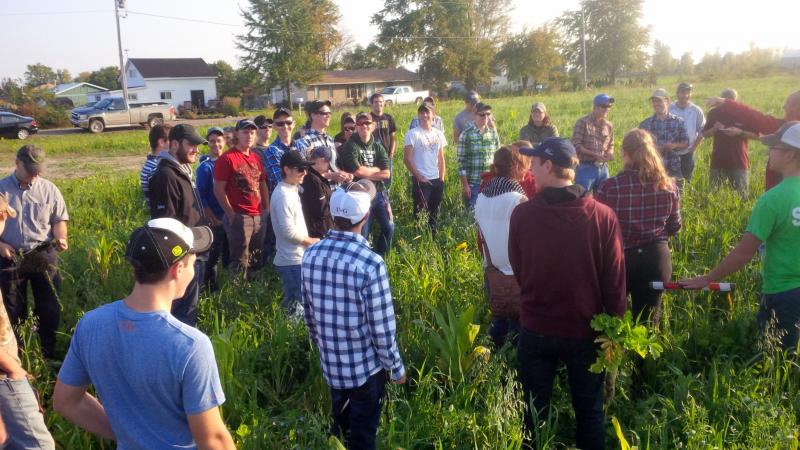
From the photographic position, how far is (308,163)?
4766 mm

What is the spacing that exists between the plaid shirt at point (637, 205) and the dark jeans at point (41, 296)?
13.8 feet

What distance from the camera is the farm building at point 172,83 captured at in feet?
184

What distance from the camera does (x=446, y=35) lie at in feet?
193

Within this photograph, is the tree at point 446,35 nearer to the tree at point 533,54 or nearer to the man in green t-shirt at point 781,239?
the tree at point 533,54

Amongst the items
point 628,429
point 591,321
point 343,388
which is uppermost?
point 591,321

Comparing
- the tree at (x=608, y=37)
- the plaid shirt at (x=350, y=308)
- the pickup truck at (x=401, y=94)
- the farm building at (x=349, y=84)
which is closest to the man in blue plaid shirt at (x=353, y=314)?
the plaid shirt at (x=350, y=308)

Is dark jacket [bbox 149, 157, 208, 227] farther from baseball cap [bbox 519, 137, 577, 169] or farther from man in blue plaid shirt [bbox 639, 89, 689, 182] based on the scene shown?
man in blue plaid shirt [bbox 639, 89, 689, 182]

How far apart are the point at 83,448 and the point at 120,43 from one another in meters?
33.9

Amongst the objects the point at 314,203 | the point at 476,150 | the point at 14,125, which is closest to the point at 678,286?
the point at 314,203

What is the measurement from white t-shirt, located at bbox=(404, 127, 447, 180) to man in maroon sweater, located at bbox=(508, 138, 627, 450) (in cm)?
428

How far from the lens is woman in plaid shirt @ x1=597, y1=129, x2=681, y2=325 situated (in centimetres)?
376

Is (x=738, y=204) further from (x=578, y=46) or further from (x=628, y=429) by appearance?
(x=578, y=46)

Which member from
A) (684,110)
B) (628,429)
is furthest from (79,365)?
(684,110)

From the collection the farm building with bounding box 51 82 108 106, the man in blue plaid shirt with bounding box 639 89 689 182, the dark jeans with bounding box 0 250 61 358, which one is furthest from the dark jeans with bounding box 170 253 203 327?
the farm building with bounding box 51 82 108 106
